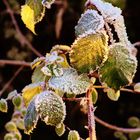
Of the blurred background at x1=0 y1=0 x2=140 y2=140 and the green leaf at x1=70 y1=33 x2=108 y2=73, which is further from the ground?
the blurred background at x1=0 y1=0 x2=140 y2=140

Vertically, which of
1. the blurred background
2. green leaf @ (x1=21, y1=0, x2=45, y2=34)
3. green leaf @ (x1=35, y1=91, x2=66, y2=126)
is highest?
the blurred background

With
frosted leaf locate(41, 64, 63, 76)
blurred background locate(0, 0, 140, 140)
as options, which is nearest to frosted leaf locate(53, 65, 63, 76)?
frosted leaf locate(41, 64, 63, 76)

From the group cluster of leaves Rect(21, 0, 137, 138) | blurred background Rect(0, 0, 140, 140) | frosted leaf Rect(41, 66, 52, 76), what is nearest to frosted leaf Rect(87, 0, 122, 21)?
cluster of leaves Rect(21, 0, 137, 138)

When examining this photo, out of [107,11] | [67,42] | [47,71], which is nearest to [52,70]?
[47,71]

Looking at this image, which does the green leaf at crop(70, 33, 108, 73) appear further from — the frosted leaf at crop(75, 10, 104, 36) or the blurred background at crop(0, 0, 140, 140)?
the blurred background at crop(0, 0, 140, 140)

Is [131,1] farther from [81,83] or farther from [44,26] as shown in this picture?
[81,83]

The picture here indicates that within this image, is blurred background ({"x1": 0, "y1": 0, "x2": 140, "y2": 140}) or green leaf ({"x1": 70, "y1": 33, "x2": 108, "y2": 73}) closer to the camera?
green leaf ({"x1": 70, "y1": 33, "x2": 108, "y2": 73})

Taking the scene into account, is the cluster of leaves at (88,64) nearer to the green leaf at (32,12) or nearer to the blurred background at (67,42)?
the green leaf at (32,12)

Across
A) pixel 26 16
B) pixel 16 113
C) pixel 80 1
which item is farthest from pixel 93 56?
pixel 80 1
